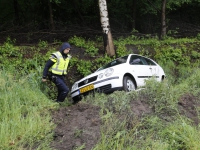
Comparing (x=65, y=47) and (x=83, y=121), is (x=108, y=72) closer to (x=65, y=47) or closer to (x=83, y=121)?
(x=65, y=47)

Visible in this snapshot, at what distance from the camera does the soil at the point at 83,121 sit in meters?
4.32

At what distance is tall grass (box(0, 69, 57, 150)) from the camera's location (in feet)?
13.6

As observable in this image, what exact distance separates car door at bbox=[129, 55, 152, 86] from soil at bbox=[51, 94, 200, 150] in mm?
2291

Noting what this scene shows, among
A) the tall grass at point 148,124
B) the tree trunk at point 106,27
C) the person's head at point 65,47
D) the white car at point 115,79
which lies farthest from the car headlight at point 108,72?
the tree trunk at point 106,27

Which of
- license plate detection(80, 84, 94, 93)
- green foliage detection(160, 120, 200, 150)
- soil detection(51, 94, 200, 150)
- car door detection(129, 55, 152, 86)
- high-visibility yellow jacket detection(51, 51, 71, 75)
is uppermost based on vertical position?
high-visibility yellow jacket detection(51, 51, 71, 75)

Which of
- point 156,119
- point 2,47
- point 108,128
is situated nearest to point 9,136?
point 108,128

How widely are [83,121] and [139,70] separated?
4.25 meters

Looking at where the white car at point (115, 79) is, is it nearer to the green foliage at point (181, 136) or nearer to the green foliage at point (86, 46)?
the green foliage at point (181, 136)

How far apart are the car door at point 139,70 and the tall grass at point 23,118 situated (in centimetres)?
345

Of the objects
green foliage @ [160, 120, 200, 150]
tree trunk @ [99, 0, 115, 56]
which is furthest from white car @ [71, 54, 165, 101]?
tree trunk @ [99, 0, 115, 56]

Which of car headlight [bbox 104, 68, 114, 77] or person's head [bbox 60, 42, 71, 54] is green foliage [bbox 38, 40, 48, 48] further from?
car headlight [bbox 104, 68, 114, 77]

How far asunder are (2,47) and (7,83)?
524cm

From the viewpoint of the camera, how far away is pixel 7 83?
6.02 m

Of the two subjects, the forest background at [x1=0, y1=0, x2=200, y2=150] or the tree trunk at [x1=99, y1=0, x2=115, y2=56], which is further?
the tree trunk at [x1=99, y1=0, x2=115, y2=56]
